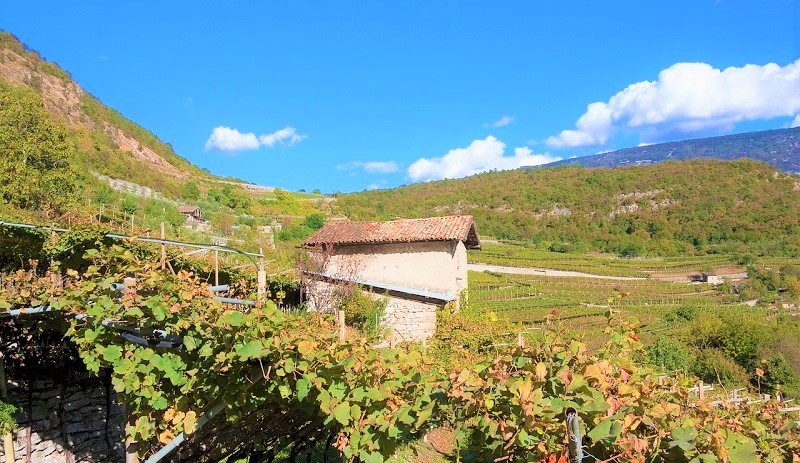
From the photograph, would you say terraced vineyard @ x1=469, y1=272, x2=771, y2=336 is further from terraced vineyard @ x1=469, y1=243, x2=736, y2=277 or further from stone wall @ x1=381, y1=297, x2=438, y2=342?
stone wall @ x1=381, y1=297, x2=438, y2=342

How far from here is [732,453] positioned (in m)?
1.55

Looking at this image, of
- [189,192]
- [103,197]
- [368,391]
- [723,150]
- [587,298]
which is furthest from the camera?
[723,150]

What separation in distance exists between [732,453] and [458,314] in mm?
14242

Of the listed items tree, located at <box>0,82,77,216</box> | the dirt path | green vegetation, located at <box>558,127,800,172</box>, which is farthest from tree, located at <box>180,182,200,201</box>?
green vegetation, located at <box>558,127,800,172</box>

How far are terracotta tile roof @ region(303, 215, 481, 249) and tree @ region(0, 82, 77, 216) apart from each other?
30.2 ft

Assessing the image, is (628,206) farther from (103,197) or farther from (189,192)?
(103,197)

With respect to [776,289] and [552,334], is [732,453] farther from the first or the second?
[776,289]

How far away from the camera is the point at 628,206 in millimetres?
83750

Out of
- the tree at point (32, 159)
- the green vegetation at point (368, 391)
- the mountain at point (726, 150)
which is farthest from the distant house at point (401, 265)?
the mountain at point (726, 150)

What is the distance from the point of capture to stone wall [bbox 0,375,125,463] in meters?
6.12

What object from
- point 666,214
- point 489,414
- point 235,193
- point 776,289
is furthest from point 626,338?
point 666,214

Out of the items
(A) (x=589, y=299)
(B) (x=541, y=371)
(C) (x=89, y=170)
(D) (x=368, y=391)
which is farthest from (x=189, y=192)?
(B) (x=541, y=371)

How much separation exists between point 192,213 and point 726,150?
208440mm

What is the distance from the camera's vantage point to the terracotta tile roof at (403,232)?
17.9m
